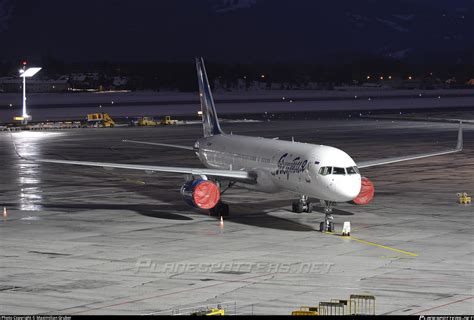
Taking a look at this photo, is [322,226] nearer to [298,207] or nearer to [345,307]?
[298,207]

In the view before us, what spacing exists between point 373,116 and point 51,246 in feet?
377

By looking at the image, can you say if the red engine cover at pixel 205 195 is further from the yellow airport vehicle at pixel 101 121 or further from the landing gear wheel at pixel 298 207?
the yellow airport vehicle at pixel 101 121

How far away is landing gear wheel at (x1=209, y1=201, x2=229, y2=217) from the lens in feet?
172

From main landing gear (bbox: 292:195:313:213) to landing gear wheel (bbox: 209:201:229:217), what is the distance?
373cm

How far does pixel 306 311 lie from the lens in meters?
30.6

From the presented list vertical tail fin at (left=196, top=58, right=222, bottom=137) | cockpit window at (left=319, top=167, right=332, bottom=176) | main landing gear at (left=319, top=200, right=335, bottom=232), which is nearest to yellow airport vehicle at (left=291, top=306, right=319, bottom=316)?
main landing gear at (left=319, top=200, right=335, bottom=232)

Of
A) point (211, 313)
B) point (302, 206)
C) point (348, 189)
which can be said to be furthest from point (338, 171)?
point (211, 313)

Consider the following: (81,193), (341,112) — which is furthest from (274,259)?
(341,112)

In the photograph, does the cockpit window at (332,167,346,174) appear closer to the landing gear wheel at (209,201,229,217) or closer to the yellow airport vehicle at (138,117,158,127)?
the landing gear wheel at (209,201,229,217)

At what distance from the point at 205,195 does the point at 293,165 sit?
4.53 metres

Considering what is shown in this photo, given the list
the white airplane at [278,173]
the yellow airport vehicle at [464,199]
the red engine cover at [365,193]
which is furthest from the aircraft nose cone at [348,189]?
the yellow airport vehicle at [464,199]

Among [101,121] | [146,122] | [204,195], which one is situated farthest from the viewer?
[101,121]

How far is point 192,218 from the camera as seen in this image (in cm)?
5262

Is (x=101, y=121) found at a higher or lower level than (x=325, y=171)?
lower
